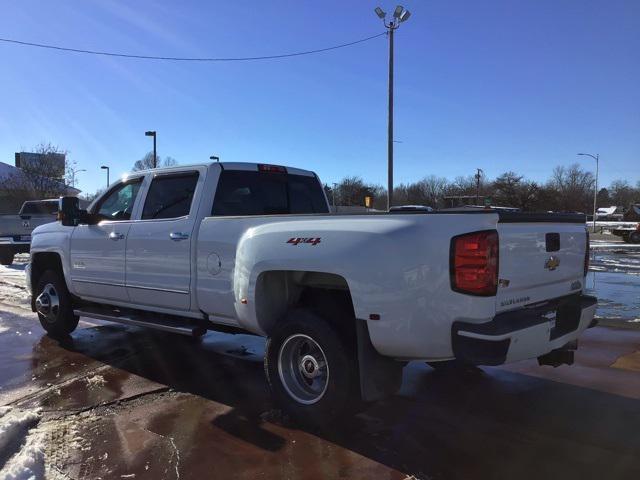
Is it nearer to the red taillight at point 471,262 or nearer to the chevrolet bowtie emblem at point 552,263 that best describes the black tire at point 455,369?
the chevrolet bowtie emblem at point 552,263

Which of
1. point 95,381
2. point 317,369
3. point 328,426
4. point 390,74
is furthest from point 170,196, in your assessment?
point 390,74

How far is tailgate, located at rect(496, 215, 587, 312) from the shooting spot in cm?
357

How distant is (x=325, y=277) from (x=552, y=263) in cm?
172

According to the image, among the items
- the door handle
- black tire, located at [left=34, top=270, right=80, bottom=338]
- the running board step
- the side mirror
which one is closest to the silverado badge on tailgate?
the door handle

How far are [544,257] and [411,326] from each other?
1224mm

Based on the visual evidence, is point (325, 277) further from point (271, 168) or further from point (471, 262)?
point (271, 168)

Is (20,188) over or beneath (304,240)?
over

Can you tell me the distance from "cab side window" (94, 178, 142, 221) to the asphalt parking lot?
169 cm

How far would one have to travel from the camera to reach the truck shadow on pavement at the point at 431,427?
3.63 m

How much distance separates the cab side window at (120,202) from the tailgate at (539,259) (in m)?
4.19

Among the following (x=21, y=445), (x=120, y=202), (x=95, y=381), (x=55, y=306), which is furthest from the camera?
(x=55, y=306)

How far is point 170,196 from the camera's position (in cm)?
570

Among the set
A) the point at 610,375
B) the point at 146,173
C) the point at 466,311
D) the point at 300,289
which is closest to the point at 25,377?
the point at 146,173

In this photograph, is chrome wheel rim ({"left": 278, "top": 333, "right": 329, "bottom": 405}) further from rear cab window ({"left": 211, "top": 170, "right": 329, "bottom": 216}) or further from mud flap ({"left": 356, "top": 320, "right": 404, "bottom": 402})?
rear cab window ({"left": 211, "top": 170, "right": 329, "bottom": 216})
